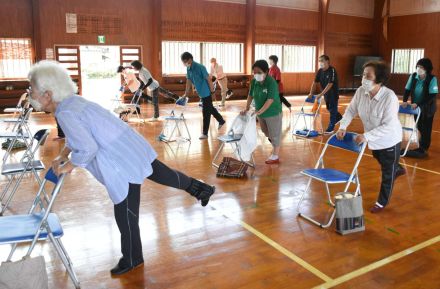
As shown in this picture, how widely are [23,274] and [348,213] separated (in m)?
2.39

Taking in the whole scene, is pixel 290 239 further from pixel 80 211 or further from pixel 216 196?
pixel 80 211

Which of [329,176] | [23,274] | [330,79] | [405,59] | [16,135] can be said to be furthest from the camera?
[405,59]

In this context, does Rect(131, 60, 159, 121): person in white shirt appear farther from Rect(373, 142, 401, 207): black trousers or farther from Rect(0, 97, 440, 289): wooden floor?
Rect(373, 142, 401, 207): black trousers

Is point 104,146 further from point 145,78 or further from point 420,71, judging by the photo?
point 145,78

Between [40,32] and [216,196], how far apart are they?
30.6 feet

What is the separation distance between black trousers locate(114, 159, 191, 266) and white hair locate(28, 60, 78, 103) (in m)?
0.67

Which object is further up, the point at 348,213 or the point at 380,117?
the point at 380,117

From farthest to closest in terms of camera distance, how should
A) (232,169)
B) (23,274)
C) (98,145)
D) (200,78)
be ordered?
(200,78) → (232,169) → (98,145) → (23,274)

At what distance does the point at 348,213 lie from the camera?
3.38 metres

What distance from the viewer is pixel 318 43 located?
17.2 metres

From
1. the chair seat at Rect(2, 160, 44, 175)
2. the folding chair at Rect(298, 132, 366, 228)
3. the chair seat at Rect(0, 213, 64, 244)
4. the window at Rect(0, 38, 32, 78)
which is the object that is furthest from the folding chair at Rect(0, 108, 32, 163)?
the window at Rect(0, 38, 32, 78)

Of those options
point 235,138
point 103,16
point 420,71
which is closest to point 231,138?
point 235,138

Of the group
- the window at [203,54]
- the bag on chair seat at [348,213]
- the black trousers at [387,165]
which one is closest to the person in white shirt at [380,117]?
the black trousers at [387,165]

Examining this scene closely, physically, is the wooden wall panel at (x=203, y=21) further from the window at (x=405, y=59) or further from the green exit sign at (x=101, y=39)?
the window at (x=405, y=59)
